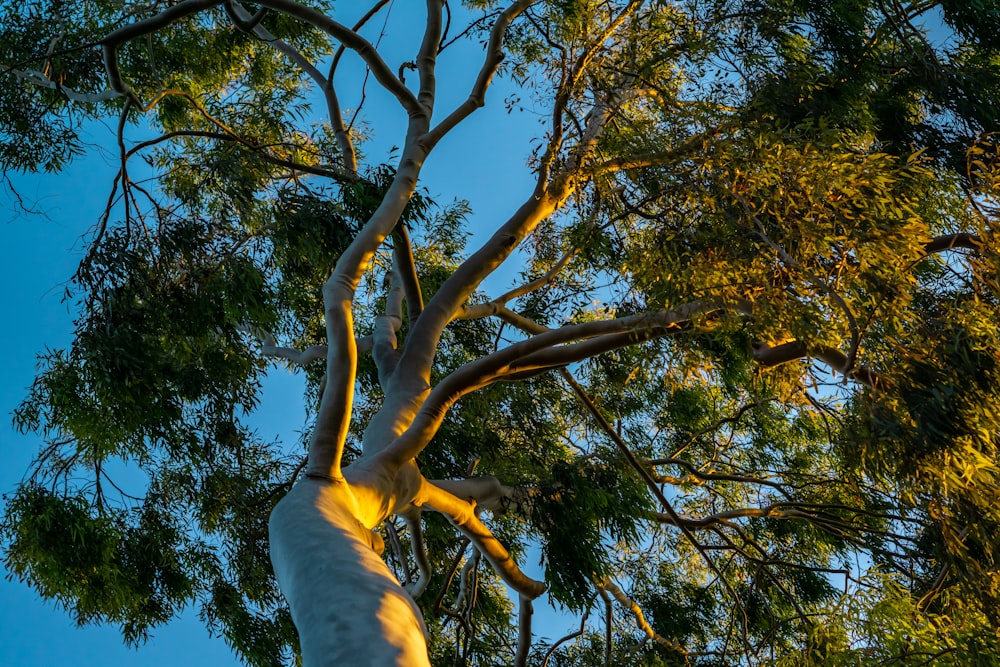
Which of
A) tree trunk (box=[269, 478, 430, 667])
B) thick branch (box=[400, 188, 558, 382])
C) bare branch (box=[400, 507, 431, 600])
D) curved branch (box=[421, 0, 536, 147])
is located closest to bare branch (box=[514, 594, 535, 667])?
bare branch (box=[400, 507, 431, 600])

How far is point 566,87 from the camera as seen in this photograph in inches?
154

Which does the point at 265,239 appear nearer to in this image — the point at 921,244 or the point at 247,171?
the point at 247,171

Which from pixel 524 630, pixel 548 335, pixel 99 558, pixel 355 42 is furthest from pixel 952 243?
pixel 99 558

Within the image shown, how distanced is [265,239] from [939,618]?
3.26 metres

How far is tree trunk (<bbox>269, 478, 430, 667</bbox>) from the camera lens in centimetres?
128

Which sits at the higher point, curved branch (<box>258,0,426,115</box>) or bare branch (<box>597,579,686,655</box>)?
curved branch (<box>258,0,426,115</box>)

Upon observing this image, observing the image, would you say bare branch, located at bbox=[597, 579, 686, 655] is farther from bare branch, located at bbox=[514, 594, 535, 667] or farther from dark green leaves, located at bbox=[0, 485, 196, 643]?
dark green leaves, located at bbox=[0, 485, 196, 643]

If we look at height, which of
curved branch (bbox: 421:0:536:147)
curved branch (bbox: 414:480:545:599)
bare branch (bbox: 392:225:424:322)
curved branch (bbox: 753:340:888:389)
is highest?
curved branch (bbox: 421:0:536:147)

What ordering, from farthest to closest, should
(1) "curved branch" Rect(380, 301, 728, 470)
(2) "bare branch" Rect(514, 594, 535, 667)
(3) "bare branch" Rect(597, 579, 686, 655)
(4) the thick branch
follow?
(3) "bare branch" Rect(597, 579, 686, 655) → (2) "bare branch" Rect(514, 594, 535, 667) → (4) the thick branch → (1) "curved branch" Rect(380, 301, 728, 470)

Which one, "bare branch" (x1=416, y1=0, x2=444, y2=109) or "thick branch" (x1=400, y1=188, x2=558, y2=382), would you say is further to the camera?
"bare branch" (x1=416, y1=0, x2=444, y2=109)

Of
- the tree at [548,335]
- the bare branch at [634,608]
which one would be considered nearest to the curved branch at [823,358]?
the tree at [548,335]

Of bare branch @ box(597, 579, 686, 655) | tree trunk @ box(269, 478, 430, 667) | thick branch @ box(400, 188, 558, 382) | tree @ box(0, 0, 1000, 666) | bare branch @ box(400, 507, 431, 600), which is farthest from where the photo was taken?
bare branch @ box(597, 579, 686, 655)

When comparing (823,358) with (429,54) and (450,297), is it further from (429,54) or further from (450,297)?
(429,54)

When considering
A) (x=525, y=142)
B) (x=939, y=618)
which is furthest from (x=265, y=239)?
(x=939, y=618)
